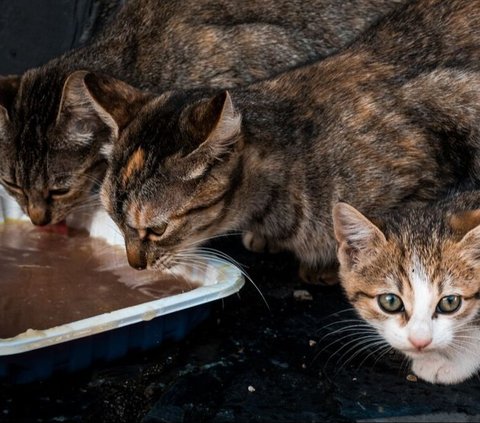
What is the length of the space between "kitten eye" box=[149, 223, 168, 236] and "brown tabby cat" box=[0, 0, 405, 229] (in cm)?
48

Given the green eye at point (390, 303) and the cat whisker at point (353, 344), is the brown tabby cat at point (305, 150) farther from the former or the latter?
the green eye at point (390, 303)

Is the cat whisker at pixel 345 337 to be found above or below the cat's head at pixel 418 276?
below

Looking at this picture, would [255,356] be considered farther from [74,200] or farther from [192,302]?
[74,200]

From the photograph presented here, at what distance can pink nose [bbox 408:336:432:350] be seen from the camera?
3322mm

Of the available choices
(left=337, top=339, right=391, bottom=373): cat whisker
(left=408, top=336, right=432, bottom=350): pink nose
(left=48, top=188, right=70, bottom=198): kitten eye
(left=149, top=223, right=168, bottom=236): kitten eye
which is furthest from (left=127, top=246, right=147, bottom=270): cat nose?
(left=408, top=336, right=432, bottom=350): pink nose

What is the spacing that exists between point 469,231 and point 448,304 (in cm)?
29

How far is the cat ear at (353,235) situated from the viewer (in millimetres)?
3525

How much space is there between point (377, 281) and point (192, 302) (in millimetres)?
742

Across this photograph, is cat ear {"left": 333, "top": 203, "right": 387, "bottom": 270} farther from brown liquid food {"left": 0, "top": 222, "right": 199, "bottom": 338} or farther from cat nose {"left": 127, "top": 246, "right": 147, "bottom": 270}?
cat nose {"left": 127, "top": 246, "right": 147, "bottom": 270}

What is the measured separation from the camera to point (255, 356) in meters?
3.81

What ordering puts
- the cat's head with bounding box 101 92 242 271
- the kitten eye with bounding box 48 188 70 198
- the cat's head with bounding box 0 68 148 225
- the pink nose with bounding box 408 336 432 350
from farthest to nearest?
the kitten eye with bounding box 48 188 70 198, the cat's head with bounding box 0 68 148 225, the cat's head with bounding box 101 92 242 271, the pink nose with bounding box 408 336 432 350

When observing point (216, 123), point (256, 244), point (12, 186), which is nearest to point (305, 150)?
point (216, 123)

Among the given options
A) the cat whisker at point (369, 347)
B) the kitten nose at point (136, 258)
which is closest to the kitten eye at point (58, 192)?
the kitten nose at point (136, 258)

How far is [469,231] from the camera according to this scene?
3.39 meters
